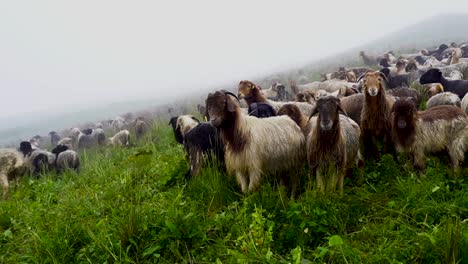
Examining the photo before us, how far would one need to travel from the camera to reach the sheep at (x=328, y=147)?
575 cm

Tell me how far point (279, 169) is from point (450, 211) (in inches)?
95.1

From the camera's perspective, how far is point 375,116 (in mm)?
7250

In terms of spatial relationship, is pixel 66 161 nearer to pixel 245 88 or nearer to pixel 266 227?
pixel 245 88

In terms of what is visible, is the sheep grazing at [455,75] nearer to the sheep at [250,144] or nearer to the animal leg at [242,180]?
the sheep at [250,144]

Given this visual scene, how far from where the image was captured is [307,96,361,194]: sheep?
18.9ft

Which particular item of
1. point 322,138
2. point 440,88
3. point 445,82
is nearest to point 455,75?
point 445,82

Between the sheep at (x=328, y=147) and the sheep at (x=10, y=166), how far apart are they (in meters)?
7.84

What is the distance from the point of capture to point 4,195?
983 centimetres

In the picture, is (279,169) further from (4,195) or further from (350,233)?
(4,195)

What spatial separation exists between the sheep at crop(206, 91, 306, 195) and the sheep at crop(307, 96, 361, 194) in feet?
1.35

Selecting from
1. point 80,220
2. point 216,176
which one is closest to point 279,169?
point 216,176

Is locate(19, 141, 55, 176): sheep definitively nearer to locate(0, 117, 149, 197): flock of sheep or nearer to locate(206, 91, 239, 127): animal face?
locate(0, 117, 149, 197): flock of sheep

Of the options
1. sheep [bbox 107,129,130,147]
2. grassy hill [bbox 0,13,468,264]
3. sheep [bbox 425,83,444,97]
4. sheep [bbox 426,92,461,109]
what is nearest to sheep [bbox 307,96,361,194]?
grassy hill [bbox 0,13,468,264]

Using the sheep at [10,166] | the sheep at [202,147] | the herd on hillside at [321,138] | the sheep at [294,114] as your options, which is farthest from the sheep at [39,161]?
the sheep at [294,114]
